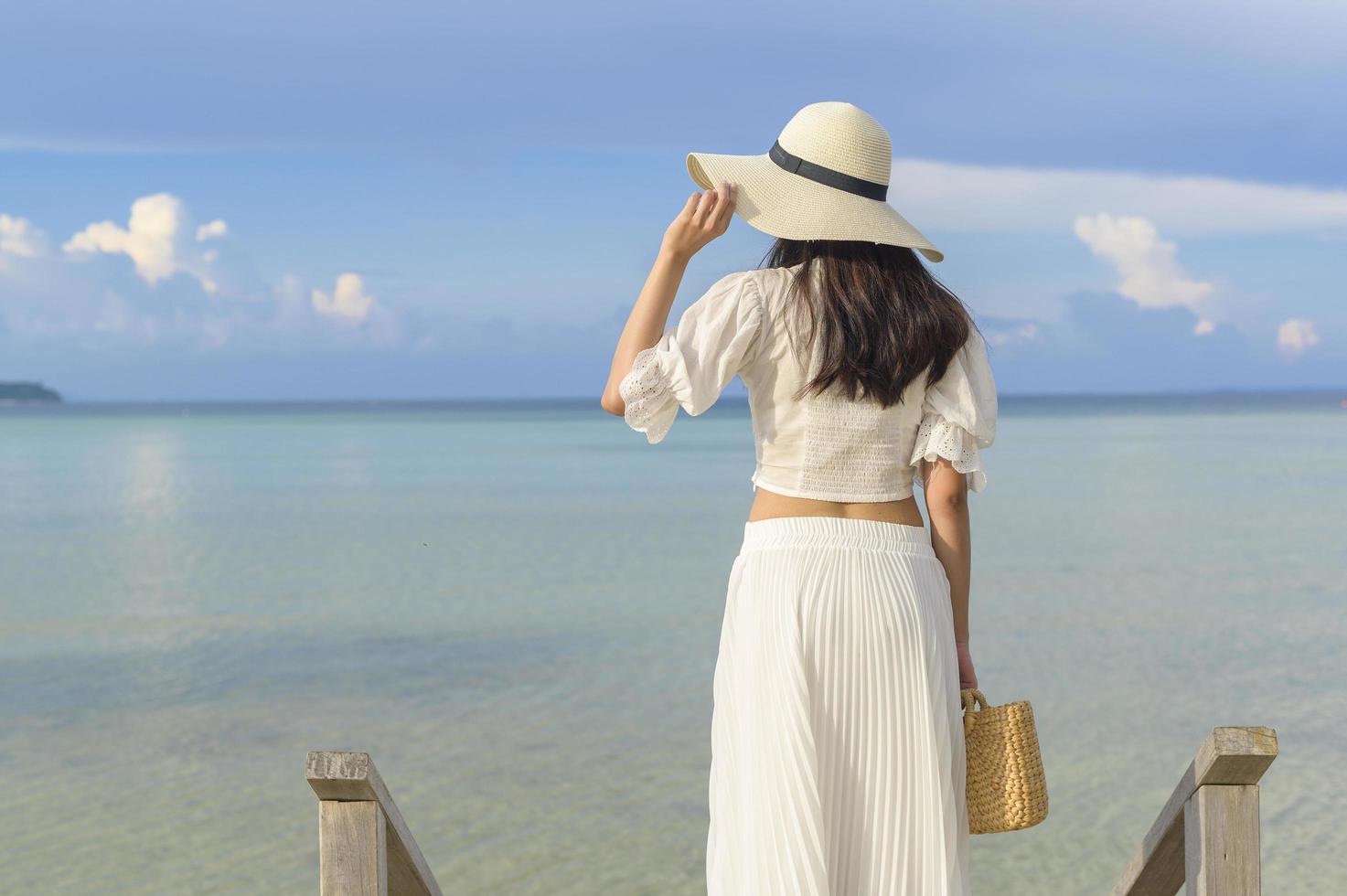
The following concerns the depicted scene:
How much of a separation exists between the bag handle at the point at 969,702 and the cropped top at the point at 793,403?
38cm

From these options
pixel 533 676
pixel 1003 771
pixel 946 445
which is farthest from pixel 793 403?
pixel 533 676

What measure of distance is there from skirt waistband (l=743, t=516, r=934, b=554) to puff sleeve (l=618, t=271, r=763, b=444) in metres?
0.27

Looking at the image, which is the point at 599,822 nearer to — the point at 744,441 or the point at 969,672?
the point at 969,672

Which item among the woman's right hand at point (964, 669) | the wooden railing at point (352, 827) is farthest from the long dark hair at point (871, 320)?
the wooden railing at point (352, 827)

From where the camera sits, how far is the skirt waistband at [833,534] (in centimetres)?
234

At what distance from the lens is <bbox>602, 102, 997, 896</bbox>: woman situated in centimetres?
226

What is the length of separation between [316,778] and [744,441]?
38.2m

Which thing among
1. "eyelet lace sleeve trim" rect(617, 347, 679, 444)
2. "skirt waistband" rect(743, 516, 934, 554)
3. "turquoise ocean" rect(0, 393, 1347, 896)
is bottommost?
"turquoise ocean" rect(0, 393, 1347, 896)

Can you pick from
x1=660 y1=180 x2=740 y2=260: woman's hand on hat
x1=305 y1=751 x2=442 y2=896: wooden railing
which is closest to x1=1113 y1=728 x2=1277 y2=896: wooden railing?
x1=660 y1=180 x2=740 y2=260: woman's hand on hat

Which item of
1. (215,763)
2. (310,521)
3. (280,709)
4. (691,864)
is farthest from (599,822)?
(310,521)

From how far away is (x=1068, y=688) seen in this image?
7.77 metres

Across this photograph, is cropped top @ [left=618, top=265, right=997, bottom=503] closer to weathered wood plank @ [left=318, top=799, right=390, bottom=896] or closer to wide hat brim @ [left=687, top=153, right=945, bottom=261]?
wide hat brim @ [left=687, top=153, right=945, bottom=261]

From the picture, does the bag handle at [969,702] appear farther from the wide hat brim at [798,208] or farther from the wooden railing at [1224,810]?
the wide hat brim at [798,208]

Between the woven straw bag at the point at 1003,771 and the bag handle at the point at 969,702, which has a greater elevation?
the bag handle at the point at 969,702
